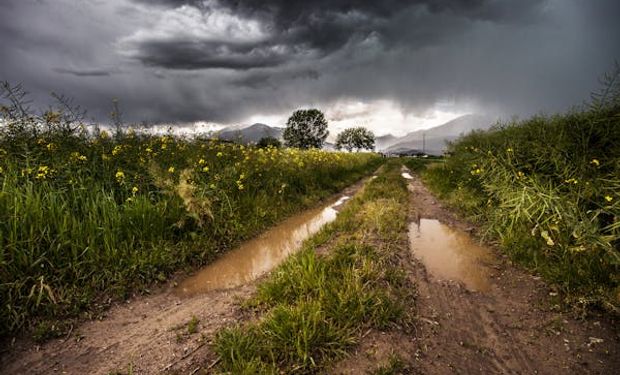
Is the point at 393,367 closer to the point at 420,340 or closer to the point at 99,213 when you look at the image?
the point at 420,340

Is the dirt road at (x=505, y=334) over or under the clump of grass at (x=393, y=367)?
under

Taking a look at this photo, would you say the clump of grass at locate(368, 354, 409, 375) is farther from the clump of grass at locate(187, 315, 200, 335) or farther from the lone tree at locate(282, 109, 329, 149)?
the lone tree at locate(282, 109, 329, 149)

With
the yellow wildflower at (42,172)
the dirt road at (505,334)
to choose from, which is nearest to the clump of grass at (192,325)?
the dirt road at (505,334)

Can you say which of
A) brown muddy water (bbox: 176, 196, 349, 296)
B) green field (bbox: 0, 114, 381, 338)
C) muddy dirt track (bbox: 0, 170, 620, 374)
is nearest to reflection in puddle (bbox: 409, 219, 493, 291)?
muddy dirt track (bbox: 0, 170, 620, 374)

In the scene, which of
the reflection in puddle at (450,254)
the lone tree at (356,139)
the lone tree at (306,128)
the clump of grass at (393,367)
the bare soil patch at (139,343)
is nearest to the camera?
the clump of grass at (393,367)

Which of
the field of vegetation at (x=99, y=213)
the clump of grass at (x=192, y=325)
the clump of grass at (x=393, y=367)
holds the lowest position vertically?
the clump of grass at (x=393, y=367)

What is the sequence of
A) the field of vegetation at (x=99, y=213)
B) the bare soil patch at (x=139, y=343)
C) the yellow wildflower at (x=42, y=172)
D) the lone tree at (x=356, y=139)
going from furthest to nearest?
1. the lone tree at (x=356, y=139)
2. the yellow wildflower at (x=42, y=172)
3. the field of vegetation at (x=99, y=213)
4. the bare soil patch at (x=139, y=343)

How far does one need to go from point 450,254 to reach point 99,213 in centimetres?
626

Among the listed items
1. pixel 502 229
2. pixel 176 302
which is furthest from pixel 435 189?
pixel 176 302

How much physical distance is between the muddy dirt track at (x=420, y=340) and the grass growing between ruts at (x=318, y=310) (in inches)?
6.8

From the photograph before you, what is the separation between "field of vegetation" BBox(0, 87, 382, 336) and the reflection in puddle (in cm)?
357

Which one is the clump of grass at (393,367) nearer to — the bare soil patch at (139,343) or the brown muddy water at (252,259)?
the bare soil patch at (139,343)

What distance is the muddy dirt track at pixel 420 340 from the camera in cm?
289

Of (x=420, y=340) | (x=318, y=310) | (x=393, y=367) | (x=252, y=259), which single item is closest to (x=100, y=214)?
(x=252, y=259)
